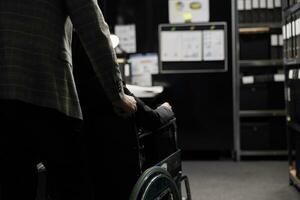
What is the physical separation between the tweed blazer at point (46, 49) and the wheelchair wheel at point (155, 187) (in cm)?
40

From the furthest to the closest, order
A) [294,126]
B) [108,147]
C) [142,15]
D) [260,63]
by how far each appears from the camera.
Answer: [142,15] → [260,63] → [294,126] → [108,147]

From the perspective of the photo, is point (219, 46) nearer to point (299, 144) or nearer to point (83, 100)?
point (299, 144)

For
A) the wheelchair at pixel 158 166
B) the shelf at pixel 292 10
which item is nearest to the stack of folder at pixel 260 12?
the shelf at pixel 292 10

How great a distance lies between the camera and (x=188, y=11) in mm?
4852

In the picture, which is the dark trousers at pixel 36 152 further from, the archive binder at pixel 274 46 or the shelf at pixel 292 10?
the archive binder at pixel 274 46

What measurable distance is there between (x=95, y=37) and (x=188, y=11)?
3.43 metres

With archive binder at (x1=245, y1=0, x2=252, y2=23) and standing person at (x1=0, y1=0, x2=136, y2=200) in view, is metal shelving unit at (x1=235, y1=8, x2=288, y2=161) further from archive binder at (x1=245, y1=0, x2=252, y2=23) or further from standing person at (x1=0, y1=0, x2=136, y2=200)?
standing person at (x1=0, y1=0, x2=136, y2=200)

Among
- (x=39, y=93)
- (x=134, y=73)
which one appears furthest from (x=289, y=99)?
(x=39, y=93)

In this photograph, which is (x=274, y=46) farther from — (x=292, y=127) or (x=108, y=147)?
(x=108, y=147)

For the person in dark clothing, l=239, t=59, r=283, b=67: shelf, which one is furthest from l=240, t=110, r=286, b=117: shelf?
the person in dark clothing

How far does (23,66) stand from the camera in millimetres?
1493

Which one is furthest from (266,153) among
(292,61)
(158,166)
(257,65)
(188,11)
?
(158,166)

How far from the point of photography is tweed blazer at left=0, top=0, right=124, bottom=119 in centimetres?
148

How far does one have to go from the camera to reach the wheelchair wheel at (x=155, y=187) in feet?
5.86
